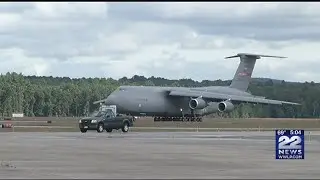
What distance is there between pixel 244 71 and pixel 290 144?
7987 cm

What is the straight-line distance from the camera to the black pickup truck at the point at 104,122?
53812 mm

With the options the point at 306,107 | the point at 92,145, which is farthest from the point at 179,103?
the point at 92,145

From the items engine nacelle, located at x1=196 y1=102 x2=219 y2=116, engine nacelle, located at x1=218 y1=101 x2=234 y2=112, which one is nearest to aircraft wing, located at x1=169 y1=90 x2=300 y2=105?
engine nacelle, located at x1=218 y1=101 x2=234 y2=112

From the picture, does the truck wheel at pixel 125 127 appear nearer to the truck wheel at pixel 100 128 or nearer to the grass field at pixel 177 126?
the truck wheel at pixel 100 128

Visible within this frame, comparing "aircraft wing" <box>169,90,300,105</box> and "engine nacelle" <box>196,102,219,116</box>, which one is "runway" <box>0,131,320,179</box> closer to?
"aircraft wing" <box>169,90,300,105</box>

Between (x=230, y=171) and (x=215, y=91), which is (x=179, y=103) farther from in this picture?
(x=230, y=171)

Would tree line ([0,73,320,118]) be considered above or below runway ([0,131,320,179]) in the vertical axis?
above

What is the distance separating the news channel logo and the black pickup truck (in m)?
33.8

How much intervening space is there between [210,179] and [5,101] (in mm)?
137224

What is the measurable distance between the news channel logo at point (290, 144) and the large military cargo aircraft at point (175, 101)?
64.6 meters

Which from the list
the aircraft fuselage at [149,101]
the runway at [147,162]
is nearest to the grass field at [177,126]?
the aircraft fuselage at [149,101]

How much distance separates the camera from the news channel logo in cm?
2056

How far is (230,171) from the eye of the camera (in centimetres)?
2188

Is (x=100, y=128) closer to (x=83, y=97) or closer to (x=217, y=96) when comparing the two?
(x=217, y=96)
